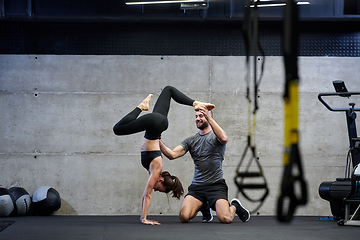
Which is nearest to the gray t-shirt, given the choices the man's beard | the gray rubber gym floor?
the man's beard

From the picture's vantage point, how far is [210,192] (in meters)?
4.39

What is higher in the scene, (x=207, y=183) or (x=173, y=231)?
(x=207, y=183)

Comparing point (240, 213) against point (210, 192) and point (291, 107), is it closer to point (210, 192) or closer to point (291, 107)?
point (210, 192)

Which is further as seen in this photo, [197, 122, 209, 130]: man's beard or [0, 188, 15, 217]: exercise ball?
[0, 188, 15, 217]: exercise ball

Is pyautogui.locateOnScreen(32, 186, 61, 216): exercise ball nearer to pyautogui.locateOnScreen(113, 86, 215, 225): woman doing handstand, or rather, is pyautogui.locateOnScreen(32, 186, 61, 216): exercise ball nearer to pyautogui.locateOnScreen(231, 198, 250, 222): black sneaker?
pyautogui.locateOnScreen(113, 86, 215, 225): woman doing handstand

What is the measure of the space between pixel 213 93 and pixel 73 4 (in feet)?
8.18

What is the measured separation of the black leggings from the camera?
3861mm

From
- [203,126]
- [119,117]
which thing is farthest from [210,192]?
[119,117]

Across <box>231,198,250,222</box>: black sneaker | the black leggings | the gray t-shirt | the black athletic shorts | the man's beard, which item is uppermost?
the black leggings

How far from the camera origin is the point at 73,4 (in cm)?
573

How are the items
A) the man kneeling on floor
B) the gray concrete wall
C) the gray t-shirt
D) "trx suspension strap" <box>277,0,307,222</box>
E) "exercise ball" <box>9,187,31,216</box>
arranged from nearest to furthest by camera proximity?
1. "trx suspension strap" <box>277,0,307,222</box>
2. the man kneeling on floor
3. the gray t-shirt
4. "exercise ball" <box>9,187,31,216</box>
5. the gray concrete wall

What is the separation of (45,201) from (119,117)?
5.22 ft

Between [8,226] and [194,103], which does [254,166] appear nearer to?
[194,103]

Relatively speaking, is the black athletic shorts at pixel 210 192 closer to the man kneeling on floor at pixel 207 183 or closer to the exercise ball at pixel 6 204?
the man kneeling on floor at pixel 207 183
